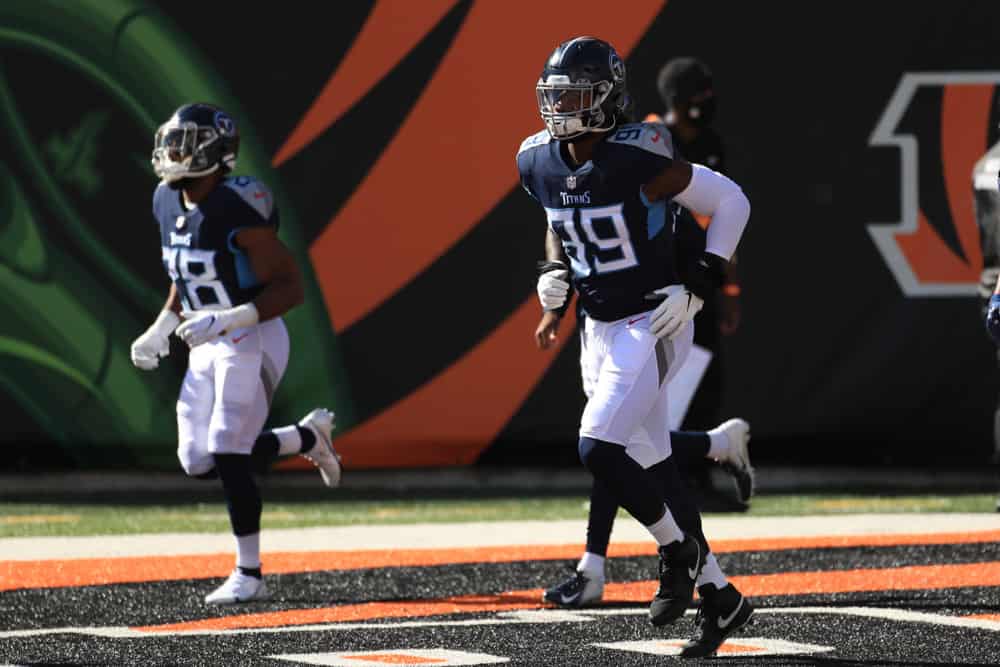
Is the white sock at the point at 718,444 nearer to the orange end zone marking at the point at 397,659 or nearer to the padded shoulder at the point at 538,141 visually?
the padded shoulder at the point at 538,141

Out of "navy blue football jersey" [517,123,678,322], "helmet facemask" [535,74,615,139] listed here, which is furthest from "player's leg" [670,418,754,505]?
"helmet facemask" [535,74,615,139]

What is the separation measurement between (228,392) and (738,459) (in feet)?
6.18

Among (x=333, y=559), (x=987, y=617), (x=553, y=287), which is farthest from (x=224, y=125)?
(x=987, y=617)

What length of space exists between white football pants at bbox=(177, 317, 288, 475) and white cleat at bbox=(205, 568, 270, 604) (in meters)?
0.48

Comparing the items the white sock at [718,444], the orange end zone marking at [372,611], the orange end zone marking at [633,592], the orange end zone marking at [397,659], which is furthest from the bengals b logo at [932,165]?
the orange end zone marking at [397,659]

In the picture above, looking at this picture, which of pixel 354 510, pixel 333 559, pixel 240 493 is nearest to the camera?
pixel 240 493

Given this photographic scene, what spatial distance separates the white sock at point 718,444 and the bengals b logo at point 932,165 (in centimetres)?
456

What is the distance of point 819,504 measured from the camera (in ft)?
37.3

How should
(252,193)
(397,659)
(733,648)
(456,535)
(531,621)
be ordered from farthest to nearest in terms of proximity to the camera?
(456,535) < (252,193) < (531,621) < (733,648) < (397,659)

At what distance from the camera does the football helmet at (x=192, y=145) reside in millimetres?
8164

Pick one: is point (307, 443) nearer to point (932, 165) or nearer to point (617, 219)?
point (617, 219)

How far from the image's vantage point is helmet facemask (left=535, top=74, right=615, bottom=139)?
6816mm

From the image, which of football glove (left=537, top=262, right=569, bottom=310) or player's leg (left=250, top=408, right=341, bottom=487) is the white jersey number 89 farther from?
player's leg (left=250, top=408, right=341, bottom=487)

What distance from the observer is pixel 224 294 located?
8180 millimetres
